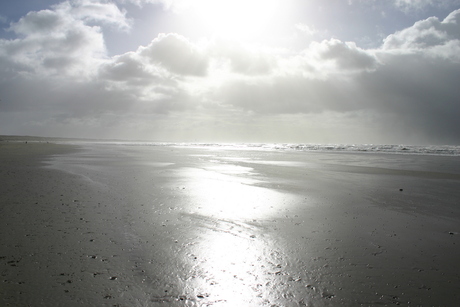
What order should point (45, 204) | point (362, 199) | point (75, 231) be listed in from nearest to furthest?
point (75, 231) → point (45, 204) → point (362, 199)

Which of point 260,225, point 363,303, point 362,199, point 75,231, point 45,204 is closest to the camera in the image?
point 363,303

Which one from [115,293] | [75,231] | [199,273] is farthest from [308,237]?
[75,231]

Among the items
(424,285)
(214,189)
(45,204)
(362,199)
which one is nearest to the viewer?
(424,285)

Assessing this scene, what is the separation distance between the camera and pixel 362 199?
943cm

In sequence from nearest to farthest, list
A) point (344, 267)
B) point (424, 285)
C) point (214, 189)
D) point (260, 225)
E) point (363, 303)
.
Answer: point (363, 303) → point (424, 285) → point (344, 267) → point (260, 225) → point (214, 189)

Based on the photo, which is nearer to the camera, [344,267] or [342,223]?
[344,267]

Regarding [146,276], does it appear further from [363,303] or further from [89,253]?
[363,303]

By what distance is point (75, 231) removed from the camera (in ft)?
18.0

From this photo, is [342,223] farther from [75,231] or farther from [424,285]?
[75,231]

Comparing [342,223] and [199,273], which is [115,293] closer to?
Answer: [199,273]

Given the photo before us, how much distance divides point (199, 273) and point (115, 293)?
3.63ft

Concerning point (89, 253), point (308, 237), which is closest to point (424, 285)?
point (308, 237)

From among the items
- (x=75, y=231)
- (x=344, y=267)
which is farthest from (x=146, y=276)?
(x=344, y=267)

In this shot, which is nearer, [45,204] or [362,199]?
[45,204]
